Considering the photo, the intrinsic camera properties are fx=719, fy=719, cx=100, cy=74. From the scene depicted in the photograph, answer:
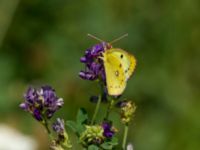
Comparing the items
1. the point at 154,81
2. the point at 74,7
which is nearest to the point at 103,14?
the point at 74,7

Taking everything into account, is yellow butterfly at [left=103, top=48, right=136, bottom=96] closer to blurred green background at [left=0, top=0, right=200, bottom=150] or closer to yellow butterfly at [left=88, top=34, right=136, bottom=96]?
yellow butterfly at [left=88, top=34, right=136, bottom=96]

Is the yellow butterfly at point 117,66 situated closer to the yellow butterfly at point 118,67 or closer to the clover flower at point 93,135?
the yellow butterfly at point 118,67

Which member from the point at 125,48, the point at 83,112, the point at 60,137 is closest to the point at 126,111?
the point at 83,112

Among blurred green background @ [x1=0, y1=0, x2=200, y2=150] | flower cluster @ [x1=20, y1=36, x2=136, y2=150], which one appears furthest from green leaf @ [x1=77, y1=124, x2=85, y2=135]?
blurred green background @ [x1=0, y1=0, x2=200, y2=150]

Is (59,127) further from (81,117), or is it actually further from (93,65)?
(93,65)

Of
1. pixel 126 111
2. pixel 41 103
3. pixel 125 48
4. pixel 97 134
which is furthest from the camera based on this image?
pixel 125 48

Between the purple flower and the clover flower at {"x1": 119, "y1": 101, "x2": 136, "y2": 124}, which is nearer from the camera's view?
the purple flower
